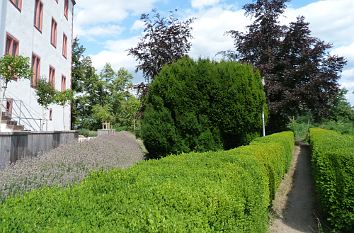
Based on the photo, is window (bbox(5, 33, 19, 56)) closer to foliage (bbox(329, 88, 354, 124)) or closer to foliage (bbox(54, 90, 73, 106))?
foliage (bbox(54, 90, 73, 106))

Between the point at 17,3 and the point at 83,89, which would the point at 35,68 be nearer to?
the point at 17,3

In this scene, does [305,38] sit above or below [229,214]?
above

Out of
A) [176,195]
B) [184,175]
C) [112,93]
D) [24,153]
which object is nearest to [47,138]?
[24,153]

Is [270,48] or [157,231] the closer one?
[157,231]

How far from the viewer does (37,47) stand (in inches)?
736

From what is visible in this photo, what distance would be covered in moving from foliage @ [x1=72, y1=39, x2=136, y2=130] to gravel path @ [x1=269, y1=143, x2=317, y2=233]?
40459mm

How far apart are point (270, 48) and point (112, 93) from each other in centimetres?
3741

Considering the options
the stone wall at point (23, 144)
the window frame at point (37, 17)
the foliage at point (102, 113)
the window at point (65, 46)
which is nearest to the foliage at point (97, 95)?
the foliage at point (102, 113)

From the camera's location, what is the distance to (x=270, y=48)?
86.8 feet

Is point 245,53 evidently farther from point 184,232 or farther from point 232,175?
point 184,232

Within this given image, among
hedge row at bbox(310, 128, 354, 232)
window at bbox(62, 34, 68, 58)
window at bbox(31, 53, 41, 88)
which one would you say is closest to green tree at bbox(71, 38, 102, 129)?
window at bbox(62, 34, 68, 58)

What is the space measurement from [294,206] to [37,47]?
51.2ft

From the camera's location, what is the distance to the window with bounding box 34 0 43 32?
60.6ft

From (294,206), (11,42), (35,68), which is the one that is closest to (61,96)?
(35,68)
